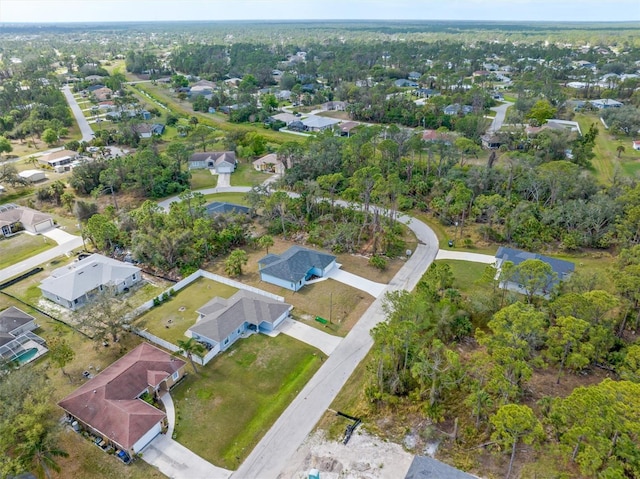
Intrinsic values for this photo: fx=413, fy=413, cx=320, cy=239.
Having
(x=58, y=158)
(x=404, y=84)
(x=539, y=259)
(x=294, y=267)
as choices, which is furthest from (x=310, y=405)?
(x=404, y=84)

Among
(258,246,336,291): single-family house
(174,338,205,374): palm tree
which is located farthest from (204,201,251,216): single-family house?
(174,338,205,374): palm tree

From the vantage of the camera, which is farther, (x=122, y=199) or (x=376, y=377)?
(x=122, y=199)

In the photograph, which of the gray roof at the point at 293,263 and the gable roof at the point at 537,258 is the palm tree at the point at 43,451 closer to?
the gray roof at the point at 293,263

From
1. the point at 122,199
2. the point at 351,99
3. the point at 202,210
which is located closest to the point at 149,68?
the point at 351,99

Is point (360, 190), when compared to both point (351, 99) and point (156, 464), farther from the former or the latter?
point (351, 99)

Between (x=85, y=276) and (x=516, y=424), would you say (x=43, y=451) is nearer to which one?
(x=85, y=276)
